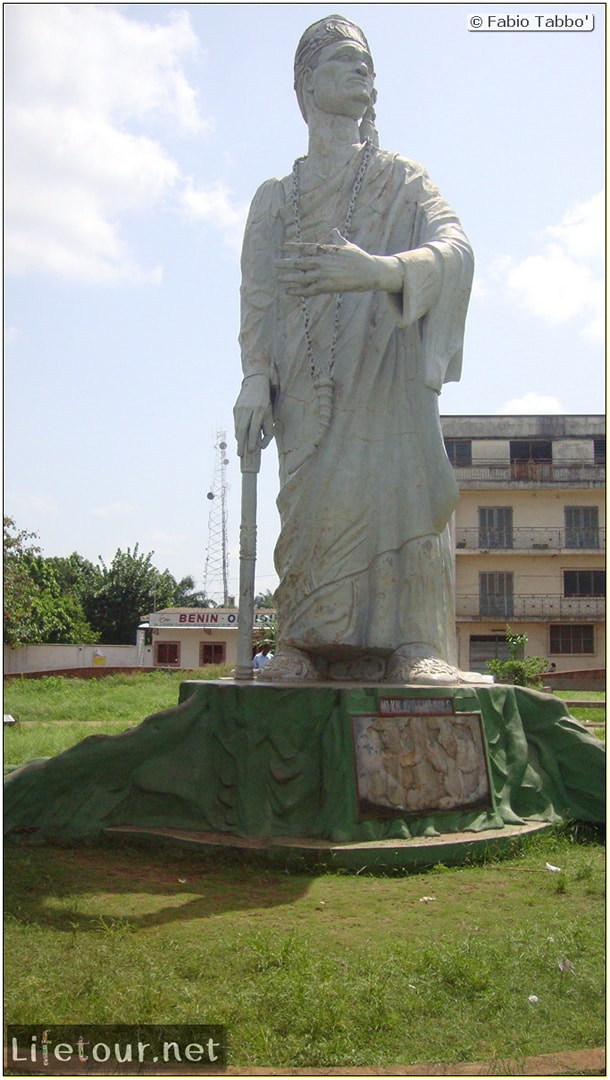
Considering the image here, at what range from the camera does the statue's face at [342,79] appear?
6.99 meters

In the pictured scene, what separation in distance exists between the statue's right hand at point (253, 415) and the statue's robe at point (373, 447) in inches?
5.6

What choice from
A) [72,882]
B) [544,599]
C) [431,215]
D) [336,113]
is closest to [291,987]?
[72,882]

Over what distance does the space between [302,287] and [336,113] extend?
7.09 ft

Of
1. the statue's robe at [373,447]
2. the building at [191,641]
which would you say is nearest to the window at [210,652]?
the building at [191,641]

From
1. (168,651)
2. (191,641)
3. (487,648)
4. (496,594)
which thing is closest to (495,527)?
(496,594)

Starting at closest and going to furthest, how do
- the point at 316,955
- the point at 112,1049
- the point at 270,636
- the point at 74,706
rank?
the point at 112,1049 < the point at 316,955 < the point at 74,706 < the point at 270,636

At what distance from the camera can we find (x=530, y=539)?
35531mm

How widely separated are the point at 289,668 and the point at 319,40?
4.16 m

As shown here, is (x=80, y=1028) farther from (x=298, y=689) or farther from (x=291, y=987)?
(x=298, y=689)

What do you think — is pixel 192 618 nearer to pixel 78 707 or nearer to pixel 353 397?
pixel 78 707

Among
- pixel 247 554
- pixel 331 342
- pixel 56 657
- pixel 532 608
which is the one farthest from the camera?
pixel 532 608

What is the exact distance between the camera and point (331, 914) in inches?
173

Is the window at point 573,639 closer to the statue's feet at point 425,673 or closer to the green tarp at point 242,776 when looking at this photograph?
the statue's feet at point 425,673

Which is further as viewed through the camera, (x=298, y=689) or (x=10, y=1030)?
(x=298, y=689)
